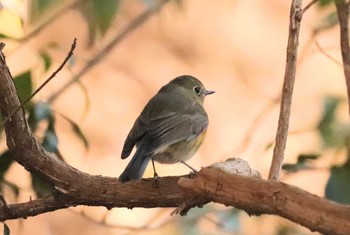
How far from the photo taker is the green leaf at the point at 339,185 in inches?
68.1

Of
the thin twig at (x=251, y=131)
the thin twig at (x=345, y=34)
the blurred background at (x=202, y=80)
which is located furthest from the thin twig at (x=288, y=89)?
the blurred background at (x=202, y=80)

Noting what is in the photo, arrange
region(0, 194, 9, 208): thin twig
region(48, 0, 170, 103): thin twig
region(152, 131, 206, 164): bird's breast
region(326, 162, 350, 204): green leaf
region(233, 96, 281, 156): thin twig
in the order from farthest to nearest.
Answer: region(233, 96, 281, 156): thin twig → region(48, 0, 170, 103): thin twig → region(152, 131, 206, 164): bird's breast → region(326, 162, 350, 204): green leaf → region(0, 194, 9, 208): thin twig

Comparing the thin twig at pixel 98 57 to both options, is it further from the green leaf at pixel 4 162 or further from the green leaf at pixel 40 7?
the green leaf at pixel 40 7

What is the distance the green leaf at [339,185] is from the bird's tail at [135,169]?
15.0 inches

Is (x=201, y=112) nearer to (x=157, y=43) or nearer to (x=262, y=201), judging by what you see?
(x=262, y=201)

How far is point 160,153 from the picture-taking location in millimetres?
1995

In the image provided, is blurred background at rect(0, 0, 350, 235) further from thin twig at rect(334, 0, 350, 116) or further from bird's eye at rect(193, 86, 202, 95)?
thin twig at rect(334, 0, 350, 116)

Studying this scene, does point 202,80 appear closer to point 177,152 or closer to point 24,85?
point 177,152

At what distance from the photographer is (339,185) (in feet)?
5.74

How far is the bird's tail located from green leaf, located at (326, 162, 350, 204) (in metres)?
0.38

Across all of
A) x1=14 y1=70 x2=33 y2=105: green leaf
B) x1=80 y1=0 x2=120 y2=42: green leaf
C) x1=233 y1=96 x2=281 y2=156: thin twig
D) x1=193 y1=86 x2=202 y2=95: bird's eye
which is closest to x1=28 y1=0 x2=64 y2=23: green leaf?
x1=80 y1=0 x2=120 y2=42: green leaf

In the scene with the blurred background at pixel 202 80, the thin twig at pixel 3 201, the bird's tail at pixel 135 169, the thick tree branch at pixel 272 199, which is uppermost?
the blurred background at pixel 202 80

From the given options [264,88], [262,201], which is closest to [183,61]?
[264,88]

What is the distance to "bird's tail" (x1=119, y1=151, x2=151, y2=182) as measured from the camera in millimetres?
1587
